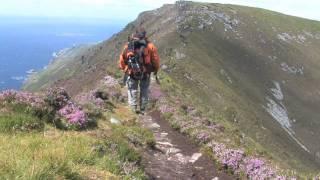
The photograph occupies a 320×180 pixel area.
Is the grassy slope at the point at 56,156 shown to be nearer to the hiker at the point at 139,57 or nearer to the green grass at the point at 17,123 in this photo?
the green grass at the point at 17,123

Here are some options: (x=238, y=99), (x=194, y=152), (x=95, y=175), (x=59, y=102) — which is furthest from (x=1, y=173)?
(x=238, y=99)

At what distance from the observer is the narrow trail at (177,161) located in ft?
46.1

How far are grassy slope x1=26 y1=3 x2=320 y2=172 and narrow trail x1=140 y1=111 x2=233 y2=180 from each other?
900 inches

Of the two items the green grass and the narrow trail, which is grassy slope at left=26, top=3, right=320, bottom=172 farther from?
the green grass

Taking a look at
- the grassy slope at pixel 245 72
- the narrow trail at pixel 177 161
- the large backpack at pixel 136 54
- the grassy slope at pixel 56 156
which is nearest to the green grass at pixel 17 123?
the grassy slope at pixel 56 156

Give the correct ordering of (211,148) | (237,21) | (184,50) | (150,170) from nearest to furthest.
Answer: (150,170)
(211,148)
(184,50)
(237,21)

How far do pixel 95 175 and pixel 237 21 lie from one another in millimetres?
162599

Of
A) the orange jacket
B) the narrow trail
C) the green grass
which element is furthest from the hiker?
the green grass

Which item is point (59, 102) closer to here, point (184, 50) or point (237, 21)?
point (184, 50)

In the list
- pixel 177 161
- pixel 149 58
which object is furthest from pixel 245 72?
pixel 177 161

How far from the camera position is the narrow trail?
14062 mm

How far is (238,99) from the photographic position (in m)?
91.9

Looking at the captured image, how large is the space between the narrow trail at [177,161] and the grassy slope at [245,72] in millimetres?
22868

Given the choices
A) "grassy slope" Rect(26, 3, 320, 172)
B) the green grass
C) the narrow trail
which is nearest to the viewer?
the green grass
